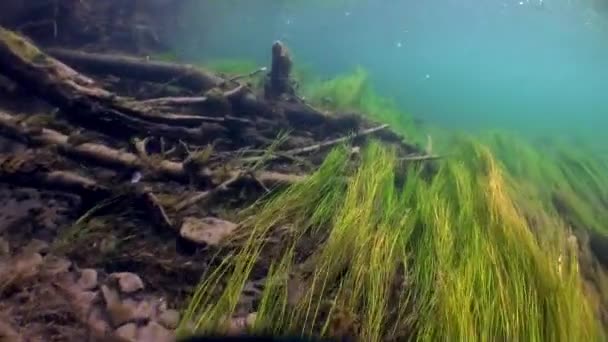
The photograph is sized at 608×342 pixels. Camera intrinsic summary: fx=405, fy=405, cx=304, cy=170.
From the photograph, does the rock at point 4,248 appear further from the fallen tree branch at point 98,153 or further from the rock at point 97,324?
the fallen tree branch at point 98,153

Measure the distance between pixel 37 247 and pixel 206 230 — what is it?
1.20 m

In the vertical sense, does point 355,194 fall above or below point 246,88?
below

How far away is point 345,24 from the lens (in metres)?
52.6

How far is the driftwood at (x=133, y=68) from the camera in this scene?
6.56 metres

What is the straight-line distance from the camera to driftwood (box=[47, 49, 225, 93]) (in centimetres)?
656

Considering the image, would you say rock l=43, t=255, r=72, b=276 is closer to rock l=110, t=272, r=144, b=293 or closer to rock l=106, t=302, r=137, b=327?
rock l=110, t=272, r=144, b=293

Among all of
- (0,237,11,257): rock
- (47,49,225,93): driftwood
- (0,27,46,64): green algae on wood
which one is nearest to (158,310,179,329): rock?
(0,237,11,257): rock

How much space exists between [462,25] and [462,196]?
182 ft

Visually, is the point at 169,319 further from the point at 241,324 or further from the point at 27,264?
the point at 27,264

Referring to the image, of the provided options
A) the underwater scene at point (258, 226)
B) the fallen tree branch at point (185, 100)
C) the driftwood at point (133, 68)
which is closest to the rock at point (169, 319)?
the underwater scene at point (258, 226)

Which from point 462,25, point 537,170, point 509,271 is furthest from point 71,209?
point 462,25

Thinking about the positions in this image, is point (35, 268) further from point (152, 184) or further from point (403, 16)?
point (403, 16)

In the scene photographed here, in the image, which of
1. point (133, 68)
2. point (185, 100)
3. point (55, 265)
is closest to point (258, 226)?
point (55, 265)

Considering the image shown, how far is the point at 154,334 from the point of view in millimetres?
2422
